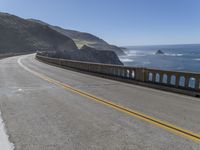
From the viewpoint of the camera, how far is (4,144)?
13.8ft

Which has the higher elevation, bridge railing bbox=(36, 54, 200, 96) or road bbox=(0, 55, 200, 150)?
bridge railing bbox=(36, 54, 200, 96)

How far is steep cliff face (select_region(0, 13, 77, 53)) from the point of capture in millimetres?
93287

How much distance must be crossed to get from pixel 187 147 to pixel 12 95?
22.3 ft

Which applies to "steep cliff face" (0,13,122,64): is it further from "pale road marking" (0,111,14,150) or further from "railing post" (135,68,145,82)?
"pale road marking" (0,111,14,150)

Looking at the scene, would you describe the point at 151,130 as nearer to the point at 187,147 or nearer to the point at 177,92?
the point at 187,147

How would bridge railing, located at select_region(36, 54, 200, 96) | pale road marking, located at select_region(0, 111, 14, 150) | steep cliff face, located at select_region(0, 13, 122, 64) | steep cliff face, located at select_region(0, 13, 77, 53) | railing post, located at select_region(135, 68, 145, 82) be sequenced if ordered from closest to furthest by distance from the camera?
1. pale road marking, located at select_region(0, 111, 14, 150)
2. bridge railing, located at select_region(36, 54, 200, 96)
3. railing post, located at select_region(135, 68, 145, 82)
4. steep cliff face, located at select_region(0, 13, 122, 64)
5. steep cliff face, located at select_region(0, 13, 77, 53)

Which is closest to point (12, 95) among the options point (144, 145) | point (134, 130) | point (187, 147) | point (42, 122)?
point (42, 122)

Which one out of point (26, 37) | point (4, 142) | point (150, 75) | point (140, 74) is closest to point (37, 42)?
point (26, 37)

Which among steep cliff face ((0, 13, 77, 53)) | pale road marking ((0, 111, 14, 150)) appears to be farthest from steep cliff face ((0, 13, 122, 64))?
pale road marking ((0, 111, 14, 150))

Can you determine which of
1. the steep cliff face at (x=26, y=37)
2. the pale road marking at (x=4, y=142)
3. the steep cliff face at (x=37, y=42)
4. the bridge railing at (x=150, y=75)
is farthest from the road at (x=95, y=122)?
the steep cliff face at (x=26, y=37)

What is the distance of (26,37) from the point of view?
345ft

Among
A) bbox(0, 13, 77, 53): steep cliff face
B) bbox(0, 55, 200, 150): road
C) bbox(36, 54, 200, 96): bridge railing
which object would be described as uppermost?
bbox(0, 13, 77, 53): steep cliff face

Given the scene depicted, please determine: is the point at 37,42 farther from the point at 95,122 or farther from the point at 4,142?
the point at 4,142

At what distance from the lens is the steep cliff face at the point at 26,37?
9329cm
